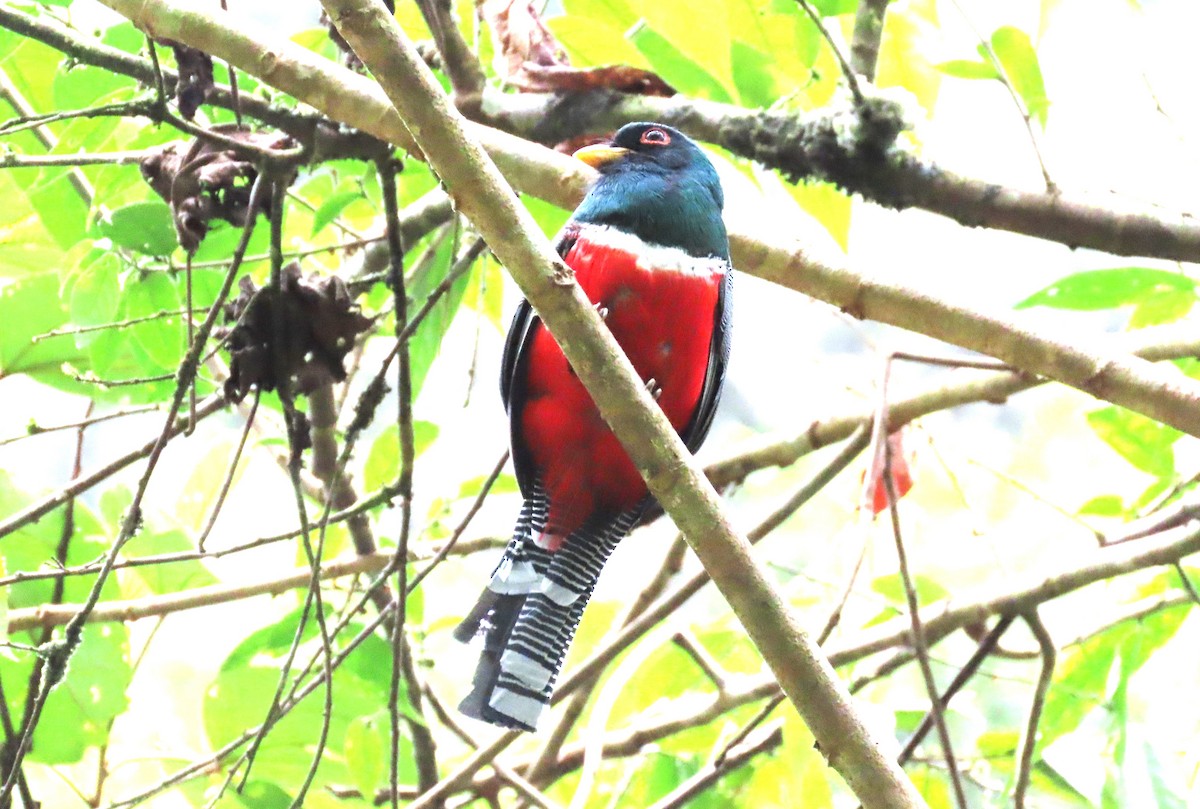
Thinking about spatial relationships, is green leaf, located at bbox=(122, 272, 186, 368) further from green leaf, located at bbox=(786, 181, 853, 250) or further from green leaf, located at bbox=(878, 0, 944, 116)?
green leaf, located at bbox=(878, 0, 944, 116)

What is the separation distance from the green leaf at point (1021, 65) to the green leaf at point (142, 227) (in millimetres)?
1532

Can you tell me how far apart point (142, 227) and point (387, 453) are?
765 millimetres

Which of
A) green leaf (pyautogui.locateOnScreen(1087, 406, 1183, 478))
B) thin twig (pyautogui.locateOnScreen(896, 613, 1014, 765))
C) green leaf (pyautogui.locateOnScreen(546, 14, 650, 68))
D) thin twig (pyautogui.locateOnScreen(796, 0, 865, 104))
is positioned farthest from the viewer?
green leaf (pyautogui.locateOnScreen(1087, 406, 1183, 478))

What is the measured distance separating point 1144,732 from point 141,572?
2060 millimetres

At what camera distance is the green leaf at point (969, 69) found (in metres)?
2.09

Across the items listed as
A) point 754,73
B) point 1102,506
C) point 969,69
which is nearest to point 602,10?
point 754,73

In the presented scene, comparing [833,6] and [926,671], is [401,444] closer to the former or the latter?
[926,671]

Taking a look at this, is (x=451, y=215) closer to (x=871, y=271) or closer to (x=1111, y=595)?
(x=871, y=271)

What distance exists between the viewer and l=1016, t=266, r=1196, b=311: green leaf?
2.22 meters

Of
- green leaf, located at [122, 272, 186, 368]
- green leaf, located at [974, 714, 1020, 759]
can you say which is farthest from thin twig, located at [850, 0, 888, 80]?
green leaf, located at [974, 714, 1020, 759]

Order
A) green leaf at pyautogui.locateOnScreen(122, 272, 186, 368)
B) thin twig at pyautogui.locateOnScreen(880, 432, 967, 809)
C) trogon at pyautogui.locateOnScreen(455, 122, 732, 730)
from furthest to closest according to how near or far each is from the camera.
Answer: green leaf at pyautogui.locateOnScreen(122, 272, 186, 368)
trogon at pyautogui.locateOnScreen(455, 122, 732, 730)
thin twig at pyautogui.locateOnScreen(880, 432, 967, 809)

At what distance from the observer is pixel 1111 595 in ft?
9.91

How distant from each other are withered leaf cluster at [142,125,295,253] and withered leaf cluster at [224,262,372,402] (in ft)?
0.48

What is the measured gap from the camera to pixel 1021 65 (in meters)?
2.19
